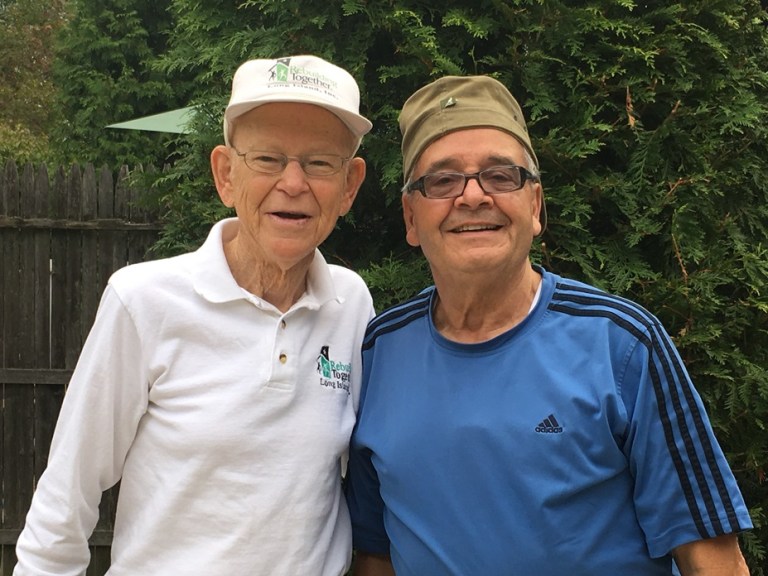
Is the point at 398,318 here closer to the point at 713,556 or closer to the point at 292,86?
the point at 292,86

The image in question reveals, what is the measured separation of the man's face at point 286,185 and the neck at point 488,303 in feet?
1.40

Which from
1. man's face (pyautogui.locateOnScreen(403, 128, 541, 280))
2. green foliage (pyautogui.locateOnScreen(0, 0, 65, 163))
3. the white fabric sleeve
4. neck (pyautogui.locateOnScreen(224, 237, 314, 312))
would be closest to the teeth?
man's face (pyautogui.locateOnScreen(403, 128, 541, 280))

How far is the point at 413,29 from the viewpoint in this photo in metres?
2.96

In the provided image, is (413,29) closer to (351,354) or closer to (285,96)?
(285,96)

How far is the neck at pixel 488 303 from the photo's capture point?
202 centimetres

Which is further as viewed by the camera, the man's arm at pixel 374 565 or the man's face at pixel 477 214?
the man's arm at pixel 374 565

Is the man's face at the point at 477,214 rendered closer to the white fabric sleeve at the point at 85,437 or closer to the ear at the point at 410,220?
the ear at the point at 410,220

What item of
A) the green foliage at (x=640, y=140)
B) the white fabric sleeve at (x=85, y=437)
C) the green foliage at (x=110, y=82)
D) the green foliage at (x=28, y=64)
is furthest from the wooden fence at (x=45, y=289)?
the green foliage at (x=28, y=64)

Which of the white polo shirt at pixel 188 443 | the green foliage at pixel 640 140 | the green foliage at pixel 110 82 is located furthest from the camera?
the green foliage at pixel 110 82

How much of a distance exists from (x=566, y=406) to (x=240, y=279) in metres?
0.95

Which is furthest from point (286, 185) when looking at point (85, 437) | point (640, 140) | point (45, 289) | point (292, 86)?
point (45, 289)

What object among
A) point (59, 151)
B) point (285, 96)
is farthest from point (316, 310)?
point (59, 151)

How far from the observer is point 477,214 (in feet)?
6.49

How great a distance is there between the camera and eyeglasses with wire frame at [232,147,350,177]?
201 cm
